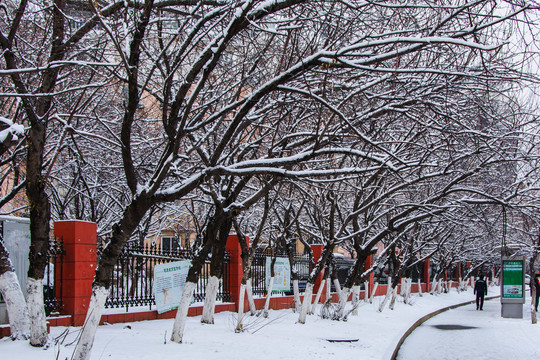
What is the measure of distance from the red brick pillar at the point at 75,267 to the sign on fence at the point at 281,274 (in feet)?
28.4

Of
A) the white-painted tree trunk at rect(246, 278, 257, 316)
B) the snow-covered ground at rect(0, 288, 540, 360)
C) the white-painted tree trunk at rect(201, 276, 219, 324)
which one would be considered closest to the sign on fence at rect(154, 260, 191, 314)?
the snow-covered ground at rect(0, 288, 540, 360)

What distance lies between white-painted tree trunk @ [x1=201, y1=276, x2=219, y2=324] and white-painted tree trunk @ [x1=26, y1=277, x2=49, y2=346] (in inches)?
185

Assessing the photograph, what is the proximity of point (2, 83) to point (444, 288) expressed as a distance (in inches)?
1538

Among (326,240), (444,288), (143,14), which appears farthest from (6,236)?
(444,288)

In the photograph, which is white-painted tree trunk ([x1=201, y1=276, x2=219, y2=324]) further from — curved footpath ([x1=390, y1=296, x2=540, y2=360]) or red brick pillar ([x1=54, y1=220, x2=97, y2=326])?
curved footpath ([x1=390, y1=296, x2=540, y2=360])

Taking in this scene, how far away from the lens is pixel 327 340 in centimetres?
1250

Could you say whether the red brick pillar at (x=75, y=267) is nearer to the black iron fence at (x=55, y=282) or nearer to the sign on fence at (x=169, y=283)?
the black iron fence at (x=55, y=282)

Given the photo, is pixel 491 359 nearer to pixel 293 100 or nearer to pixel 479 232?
pixel 293 100

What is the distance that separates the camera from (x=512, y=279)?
23.4 metres

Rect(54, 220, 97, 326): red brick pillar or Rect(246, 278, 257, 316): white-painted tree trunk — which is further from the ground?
Rect(54, 220, 97, 326): red brick pillar

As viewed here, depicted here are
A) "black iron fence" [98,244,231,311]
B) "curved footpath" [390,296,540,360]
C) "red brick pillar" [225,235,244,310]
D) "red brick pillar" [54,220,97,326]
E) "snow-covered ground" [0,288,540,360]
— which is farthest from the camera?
"red brick pillar" [225,235,244,310]

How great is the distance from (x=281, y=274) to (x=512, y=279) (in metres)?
9.80

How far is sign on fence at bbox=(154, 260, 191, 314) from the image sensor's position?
44.6 ft

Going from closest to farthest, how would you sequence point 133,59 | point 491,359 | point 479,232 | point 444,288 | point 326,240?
point 133,59
point 491,359
point 326,240
point 479,232
point 444,288
